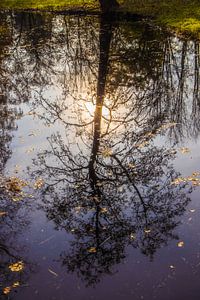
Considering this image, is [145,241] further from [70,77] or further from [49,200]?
[70,77]

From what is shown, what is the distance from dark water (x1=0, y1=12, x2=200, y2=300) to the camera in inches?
362

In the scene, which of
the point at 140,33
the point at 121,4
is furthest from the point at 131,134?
the point at 121,4

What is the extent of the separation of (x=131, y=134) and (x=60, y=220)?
18.1 feet

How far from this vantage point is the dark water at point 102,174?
30.1ft

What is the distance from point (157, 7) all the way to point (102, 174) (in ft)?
87.4

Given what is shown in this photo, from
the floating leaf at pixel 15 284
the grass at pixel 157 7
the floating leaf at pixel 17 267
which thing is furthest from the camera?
the grass at pixel 157 7

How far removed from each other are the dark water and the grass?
3.57m

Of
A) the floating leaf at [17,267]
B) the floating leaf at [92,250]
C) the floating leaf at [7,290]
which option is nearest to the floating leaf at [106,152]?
the floating leaf at [92,250]

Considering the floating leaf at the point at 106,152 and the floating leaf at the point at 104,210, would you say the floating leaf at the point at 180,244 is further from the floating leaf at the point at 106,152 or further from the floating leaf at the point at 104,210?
the floating leaf at the point at 106,152

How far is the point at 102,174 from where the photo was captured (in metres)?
13.0

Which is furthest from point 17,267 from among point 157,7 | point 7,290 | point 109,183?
point 157,7

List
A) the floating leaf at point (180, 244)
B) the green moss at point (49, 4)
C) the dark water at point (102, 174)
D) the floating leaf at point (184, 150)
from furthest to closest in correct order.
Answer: the green moss at point (49, 4)
the floating leaf at point (184, 150)
the floating leaf at point (180, 244)
the dark water at point (102, 174)

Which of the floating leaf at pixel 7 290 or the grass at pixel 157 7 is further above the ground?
the grass at pixel 157 7

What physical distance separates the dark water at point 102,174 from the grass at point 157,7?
3.57 meters
